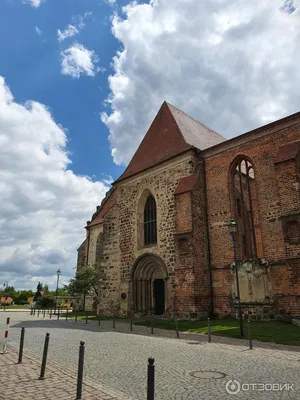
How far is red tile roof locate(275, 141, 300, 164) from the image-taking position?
50.1 ft

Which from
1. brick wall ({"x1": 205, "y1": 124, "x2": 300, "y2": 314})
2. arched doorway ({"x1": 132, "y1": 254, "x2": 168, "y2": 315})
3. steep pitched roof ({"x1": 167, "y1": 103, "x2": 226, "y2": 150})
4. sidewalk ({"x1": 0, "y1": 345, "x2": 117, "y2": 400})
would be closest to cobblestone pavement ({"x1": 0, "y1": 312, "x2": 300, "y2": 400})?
sidewalk ({"x1": 0, "y1": 345, "x2": 117, "y2": 400})

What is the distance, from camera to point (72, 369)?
22.3ft

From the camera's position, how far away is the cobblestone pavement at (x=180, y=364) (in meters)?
5.19

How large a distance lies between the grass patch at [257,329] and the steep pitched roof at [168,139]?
10.3 metres

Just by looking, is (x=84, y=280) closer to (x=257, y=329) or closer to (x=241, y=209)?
(x=241, y=209)

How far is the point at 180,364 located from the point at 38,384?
315 centimetres

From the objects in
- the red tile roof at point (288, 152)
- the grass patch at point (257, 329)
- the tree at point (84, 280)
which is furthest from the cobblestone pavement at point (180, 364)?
the tree at point (84, 280)

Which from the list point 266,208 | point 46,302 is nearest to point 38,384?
point 266,208

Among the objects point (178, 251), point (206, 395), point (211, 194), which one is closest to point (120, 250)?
point (178, 251)

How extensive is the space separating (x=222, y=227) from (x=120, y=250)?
823 cm

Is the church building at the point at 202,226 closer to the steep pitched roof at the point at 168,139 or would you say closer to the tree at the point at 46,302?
the steep pitched roof at the point at 168,139

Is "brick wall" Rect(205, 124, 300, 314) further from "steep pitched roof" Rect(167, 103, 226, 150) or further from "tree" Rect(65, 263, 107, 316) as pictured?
"tree" Rect(65, 263, 107, 316)

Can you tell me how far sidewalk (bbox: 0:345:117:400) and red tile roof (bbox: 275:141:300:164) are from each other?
13237 mm

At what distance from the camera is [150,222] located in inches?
870
